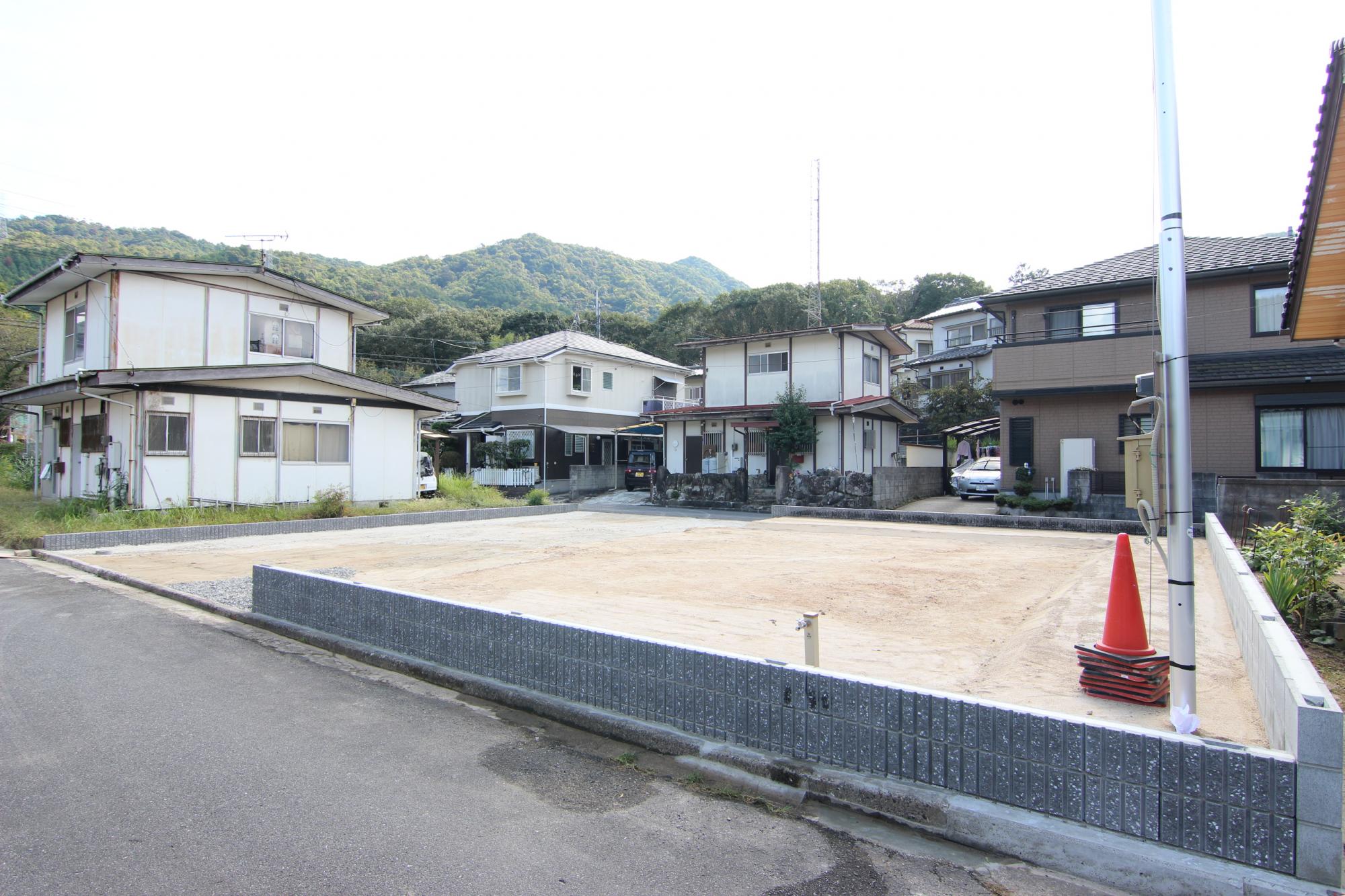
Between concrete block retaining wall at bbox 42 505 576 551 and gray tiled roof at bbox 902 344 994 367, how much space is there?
24638mm

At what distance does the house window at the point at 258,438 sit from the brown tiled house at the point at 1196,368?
59.7 feet

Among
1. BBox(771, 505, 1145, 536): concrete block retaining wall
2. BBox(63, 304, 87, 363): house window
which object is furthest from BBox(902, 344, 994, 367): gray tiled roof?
BBox(63, 304, 87, 363): house window

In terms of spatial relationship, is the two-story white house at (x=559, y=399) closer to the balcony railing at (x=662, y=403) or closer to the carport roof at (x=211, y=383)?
the balcony railing at (x=662, y=403)

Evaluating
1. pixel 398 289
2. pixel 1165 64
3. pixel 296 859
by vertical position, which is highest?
pixel 398 289

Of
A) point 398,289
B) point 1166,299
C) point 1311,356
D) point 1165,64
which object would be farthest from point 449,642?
point 398,289

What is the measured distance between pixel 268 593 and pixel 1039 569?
916cm

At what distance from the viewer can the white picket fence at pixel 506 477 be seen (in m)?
29.0

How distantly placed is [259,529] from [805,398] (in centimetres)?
1761

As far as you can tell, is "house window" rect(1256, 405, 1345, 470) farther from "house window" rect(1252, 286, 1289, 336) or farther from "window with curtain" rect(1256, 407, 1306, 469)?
"house window" rect(1252, 286, 1289, 336)

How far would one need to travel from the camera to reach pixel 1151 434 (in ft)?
12.5

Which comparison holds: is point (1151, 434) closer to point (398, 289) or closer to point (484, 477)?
point (484, 477)

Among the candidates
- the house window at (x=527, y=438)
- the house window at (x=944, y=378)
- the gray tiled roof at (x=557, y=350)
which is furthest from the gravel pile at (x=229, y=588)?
the house window at (x=944, y=378)

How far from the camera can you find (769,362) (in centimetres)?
2725

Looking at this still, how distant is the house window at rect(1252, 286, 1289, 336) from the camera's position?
16.7 m
